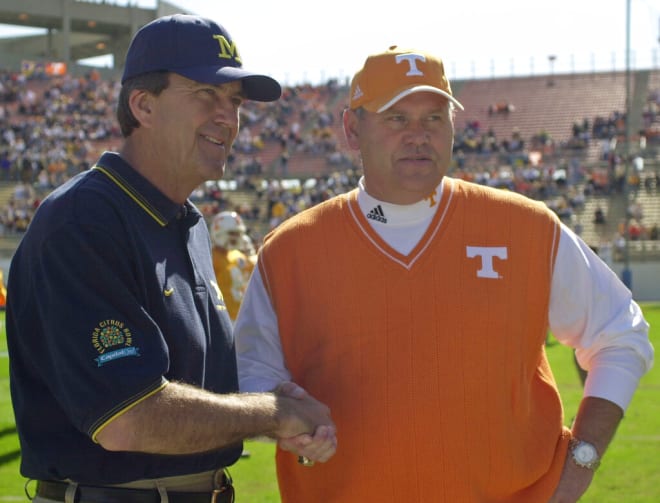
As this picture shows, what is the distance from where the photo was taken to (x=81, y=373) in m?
2.46

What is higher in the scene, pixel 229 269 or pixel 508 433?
pixel 508 433

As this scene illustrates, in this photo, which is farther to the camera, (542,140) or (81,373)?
(542,140)

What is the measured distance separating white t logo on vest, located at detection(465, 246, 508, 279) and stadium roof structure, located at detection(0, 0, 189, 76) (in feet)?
177

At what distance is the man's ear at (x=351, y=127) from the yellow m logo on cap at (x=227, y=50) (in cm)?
51

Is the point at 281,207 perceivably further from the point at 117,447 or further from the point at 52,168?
the point at 117,447

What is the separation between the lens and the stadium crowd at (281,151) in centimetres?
3534

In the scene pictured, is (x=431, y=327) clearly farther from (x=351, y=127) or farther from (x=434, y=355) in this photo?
(x=351, y=127)

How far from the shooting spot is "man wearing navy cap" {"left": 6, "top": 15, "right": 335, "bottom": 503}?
2.46 m

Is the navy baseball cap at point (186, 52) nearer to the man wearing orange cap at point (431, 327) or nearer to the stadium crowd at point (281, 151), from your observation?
the man wearing orange cap at point (431, 327)

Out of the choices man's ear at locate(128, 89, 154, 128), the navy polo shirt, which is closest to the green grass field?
the navy polo shirt

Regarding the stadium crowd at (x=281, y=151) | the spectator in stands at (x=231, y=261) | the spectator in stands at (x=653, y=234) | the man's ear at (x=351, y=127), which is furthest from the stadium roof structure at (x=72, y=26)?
the man's ear at (x=351, y=127)

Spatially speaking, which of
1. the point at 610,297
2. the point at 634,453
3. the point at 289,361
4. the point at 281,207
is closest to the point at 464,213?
the point at 610,297

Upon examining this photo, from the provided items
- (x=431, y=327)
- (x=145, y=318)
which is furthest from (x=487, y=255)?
(x=145, y=318)

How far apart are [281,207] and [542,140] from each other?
523 inches
